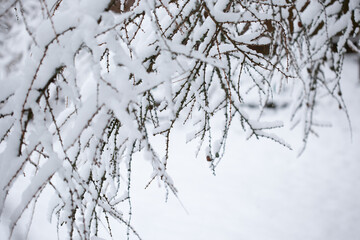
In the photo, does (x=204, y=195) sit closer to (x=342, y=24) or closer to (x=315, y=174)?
(x=315, y=174)

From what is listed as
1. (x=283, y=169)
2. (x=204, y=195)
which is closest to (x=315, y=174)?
(x=283, y=169)

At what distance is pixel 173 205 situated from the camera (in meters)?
5.46

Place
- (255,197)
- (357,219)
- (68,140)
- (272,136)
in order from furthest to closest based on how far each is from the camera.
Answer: (255,197) → (357,219) → (272,136) → (68,140)

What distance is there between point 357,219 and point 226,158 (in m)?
2.93

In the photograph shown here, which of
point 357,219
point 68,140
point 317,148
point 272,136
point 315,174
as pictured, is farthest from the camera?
point 317,148

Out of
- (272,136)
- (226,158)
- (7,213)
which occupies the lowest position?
(272,136)

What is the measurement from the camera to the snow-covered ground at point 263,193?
4.65 meters

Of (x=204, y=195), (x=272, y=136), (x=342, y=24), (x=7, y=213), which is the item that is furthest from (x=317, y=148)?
(x=7, y=213)

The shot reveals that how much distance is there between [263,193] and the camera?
5547mm

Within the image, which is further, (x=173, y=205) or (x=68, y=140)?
(x=173, y=205)

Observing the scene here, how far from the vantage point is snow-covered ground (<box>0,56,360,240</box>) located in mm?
4652

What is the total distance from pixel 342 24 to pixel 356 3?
0.51 ft

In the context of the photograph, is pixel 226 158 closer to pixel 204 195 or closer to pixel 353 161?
pixel 204 195

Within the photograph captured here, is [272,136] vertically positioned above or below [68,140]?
above
